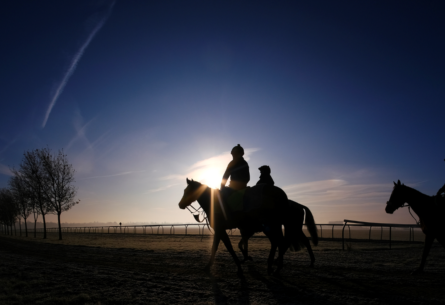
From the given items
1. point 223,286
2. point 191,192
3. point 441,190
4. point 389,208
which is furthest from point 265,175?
point 441,190

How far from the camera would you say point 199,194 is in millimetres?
8250

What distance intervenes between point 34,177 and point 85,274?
35567 millimetres

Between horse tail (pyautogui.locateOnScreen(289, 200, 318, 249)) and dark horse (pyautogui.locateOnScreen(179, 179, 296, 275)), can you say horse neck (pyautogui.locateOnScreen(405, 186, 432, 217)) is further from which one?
dark horse (pyautogui.locateOnScreen(179, 179, 296, 275))

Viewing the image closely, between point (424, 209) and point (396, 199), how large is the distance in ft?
2.63

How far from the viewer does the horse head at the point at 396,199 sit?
8328 millimetres

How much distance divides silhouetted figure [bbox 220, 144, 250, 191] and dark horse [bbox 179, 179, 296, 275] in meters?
0.65

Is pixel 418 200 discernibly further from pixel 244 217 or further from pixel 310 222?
pixel 244 217

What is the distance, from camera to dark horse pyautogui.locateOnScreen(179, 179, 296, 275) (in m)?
7.31

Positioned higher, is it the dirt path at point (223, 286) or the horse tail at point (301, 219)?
the horse tail at point (301, 219)

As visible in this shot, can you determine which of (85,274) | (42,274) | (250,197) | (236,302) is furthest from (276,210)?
(42,274)

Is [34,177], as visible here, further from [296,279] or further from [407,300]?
[407,300]

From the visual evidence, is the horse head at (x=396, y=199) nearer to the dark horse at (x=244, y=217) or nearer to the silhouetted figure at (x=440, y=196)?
the silhouetted figure at (x=440, y=196)

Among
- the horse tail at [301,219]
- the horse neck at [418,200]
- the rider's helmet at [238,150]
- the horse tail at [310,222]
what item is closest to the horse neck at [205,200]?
the rider's helmet at [238,150]

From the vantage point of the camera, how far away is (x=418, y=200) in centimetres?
791
